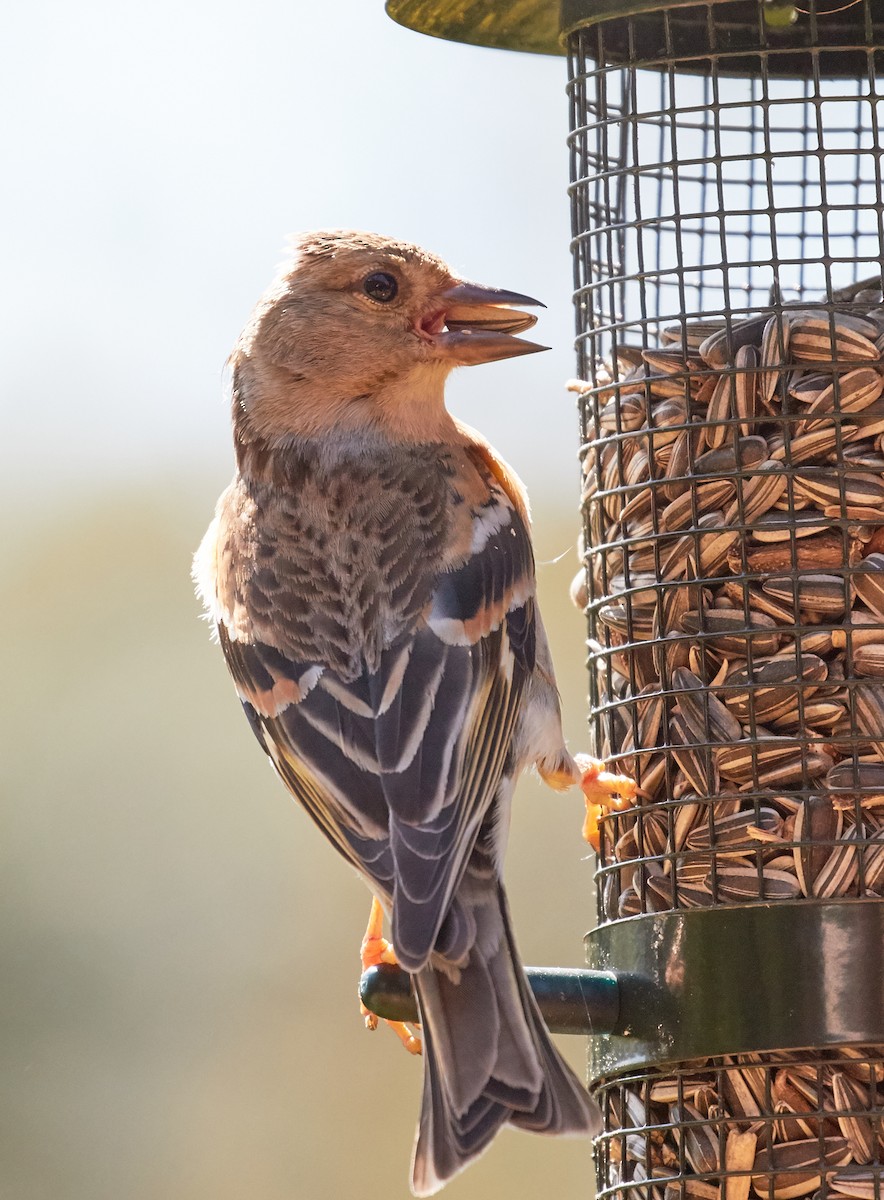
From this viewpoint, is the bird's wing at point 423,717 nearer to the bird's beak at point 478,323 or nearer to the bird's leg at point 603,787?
the bird's leg at point 603,787

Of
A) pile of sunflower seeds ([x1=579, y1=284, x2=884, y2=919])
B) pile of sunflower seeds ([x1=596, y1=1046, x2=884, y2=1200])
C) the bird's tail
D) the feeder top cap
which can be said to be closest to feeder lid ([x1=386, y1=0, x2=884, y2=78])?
the feeder top cap

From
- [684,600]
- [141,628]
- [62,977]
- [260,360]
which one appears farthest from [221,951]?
[684,600]

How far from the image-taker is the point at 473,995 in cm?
499

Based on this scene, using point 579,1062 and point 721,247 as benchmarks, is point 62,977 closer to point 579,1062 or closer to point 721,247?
point 579,1062

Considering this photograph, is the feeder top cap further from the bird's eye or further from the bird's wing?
the bird's wing

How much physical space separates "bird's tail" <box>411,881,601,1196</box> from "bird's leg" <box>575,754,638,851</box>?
54cm

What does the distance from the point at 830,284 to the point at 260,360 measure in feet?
6.28

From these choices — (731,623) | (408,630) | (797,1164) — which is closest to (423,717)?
(408,630)

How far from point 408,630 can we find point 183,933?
7544 mm

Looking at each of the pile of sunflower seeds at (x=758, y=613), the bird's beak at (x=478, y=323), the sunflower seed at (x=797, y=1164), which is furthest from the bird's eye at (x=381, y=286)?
the sunflower seed at (x=797, y=1164)

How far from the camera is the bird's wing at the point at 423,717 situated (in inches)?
193

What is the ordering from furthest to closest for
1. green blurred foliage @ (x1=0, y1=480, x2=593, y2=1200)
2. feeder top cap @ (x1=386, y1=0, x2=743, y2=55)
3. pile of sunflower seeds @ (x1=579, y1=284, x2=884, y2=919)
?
green blurred foliage @ (x1=0, y1=480, x2=593, y2=1200)
feeder top cap @ (x1=386, y1=0, x2=743, y2=55)
pile of sunflower seeds @ (x1=579, y1=284, x2=884, y2=919)

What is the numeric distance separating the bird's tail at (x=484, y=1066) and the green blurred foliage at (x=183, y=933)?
240 inches

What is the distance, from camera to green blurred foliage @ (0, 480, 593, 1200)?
467 inches
